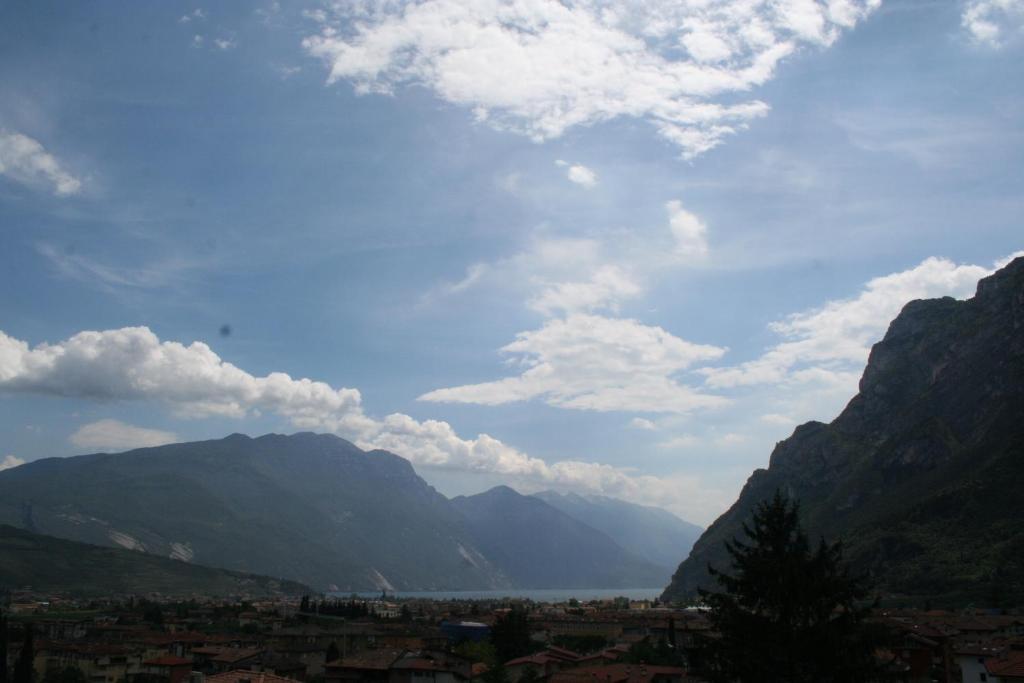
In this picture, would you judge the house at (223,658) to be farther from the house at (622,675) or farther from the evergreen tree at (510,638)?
the house at (622,675)

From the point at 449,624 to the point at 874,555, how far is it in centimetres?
9223

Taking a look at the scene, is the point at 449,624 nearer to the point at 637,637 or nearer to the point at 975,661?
the point at 637,637

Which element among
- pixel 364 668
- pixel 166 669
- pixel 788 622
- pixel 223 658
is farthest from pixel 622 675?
pixel 166 669

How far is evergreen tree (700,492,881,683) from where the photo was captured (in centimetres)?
2233

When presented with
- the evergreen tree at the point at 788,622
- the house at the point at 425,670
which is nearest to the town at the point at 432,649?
the house at the point at 425,670

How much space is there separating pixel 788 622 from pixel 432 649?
69020 mm

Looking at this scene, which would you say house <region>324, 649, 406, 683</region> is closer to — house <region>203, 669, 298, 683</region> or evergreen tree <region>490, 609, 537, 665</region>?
house <region>203, 669, 298, 683</region>

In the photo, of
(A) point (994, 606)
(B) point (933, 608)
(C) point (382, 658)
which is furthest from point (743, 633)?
(B) point (933, 608)

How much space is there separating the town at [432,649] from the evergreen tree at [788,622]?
0.95 meters

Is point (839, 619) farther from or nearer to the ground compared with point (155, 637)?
farther from the ground

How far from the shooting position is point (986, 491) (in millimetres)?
166750

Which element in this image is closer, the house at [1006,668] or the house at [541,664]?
the house at [1006,668]

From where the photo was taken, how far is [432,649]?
86.5m

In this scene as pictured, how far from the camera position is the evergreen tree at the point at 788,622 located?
22328 millimetres
